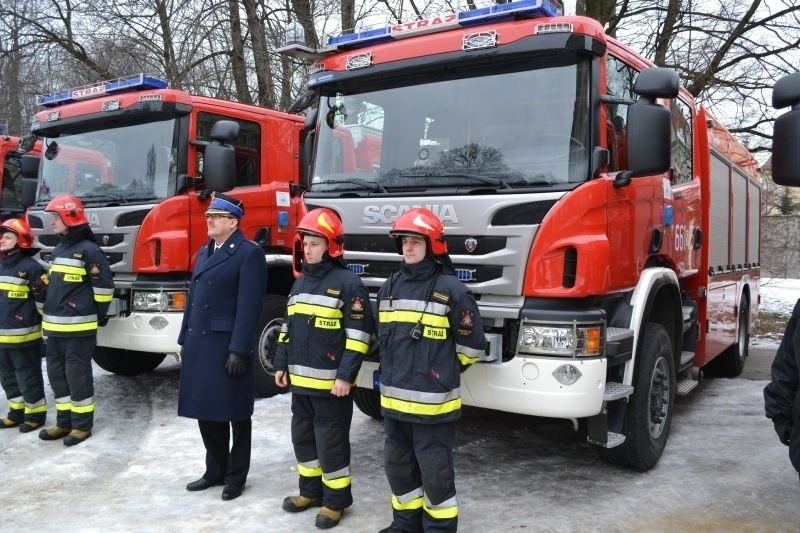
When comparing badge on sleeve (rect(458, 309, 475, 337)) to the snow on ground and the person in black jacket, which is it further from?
the snow on ground

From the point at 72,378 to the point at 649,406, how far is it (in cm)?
417

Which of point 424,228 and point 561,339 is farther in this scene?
point 561,339

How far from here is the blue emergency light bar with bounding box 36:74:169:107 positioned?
6402 millimetres

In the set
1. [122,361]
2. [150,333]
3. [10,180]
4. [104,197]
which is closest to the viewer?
[150,333]

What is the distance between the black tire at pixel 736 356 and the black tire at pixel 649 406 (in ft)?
10.8

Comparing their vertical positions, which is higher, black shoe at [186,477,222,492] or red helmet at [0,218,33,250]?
red helmet at [0,218,33,250]

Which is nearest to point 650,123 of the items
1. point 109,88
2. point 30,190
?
point 109,88

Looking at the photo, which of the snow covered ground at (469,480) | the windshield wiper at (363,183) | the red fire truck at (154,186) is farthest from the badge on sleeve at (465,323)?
the red fire truck at (154,186)

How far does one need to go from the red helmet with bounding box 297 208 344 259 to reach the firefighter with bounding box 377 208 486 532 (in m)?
0.49

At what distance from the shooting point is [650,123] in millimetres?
3871

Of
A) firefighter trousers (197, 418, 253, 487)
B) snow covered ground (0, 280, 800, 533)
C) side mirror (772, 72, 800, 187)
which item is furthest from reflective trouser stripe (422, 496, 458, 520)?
side mirror (772, 72, 800, 187)

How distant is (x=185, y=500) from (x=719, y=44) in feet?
41.5

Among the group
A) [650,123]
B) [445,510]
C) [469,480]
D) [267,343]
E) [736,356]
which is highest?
[650,123]

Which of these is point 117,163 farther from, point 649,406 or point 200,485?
point 649,406
